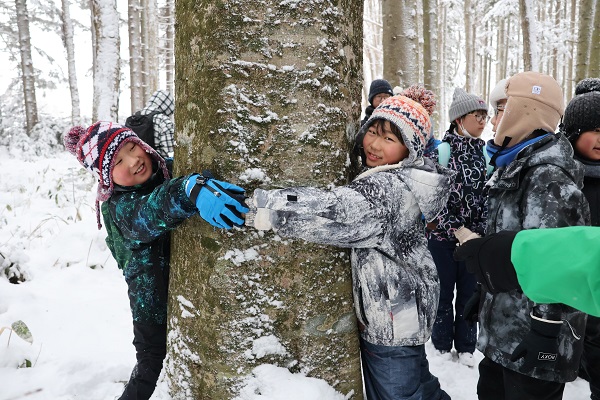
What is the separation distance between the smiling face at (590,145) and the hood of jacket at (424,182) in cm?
120

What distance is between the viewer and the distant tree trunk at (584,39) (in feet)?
23.7

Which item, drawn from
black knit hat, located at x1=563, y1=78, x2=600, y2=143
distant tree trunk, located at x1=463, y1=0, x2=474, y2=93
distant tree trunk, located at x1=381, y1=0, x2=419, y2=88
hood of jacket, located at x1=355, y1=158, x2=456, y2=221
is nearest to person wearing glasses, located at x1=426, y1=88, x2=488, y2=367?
black knit hat, located at x1=563, y1=78, x2=600, y2=143

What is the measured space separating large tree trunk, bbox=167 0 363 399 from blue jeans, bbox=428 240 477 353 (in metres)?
1.78

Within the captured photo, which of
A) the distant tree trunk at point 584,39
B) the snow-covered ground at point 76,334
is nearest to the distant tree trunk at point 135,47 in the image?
the snow-covered ground at point 76,334

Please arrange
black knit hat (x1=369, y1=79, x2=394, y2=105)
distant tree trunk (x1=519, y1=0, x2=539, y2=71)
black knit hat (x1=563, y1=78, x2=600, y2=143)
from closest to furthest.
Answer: black knit hat (x1=563, y1=78, x2=600, y2=143) < black knit hat (x1=369, y1=79, x2=394, y2=105) < distant tree trunk (x1=519, y1=0, x2=539, y2=71)

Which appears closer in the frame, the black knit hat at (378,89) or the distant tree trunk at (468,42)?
the black knit hat at (378,89)

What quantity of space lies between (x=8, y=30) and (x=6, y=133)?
7723mm

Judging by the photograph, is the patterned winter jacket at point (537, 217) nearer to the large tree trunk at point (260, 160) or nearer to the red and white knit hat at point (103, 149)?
the large tree trunk at point (260, 160)

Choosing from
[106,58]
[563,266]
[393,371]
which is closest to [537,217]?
[563,266]

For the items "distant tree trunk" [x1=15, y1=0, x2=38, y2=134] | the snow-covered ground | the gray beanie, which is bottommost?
the snow-covered ground

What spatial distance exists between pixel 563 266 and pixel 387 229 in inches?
26.1

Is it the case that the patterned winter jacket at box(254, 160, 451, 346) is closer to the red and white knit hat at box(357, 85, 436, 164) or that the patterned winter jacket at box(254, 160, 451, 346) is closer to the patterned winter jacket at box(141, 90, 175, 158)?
the red and white knit hat at box(357, 85, 436, 164)

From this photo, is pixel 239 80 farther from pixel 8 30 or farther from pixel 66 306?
pixel 8 30

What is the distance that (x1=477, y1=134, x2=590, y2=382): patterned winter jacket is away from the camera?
1.63 m
